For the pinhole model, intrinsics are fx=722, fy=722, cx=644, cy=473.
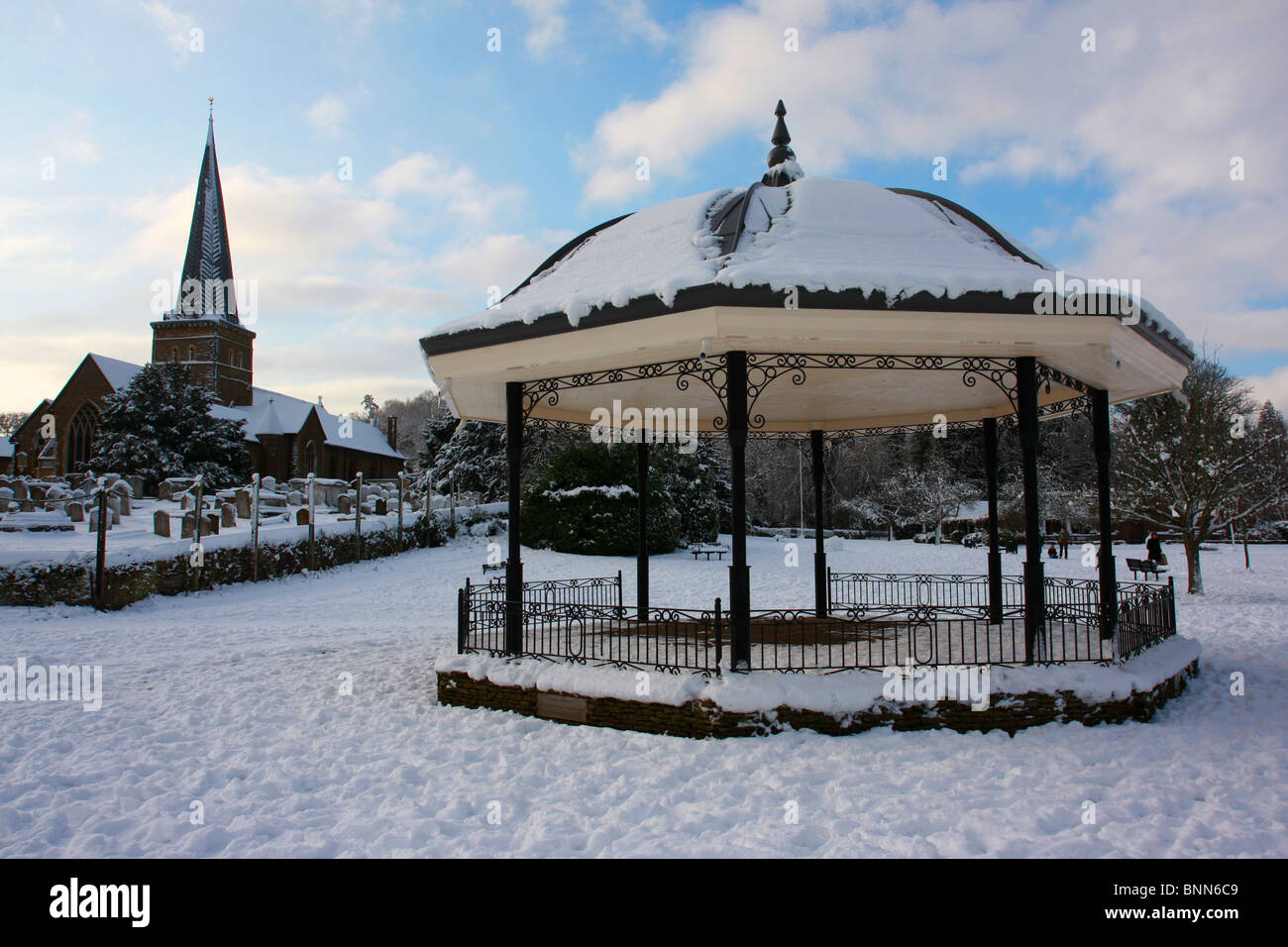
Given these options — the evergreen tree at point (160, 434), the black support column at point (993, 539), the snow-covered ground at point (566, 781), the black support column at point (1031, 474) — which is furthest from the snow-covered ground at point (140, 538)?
the black support column at point (1031, 474)

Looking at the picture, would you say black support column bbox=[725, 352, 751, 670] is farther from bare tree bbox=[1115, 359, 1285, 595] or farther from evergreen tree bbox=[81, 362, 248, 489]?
evergreen tree bbox=[81, 362, 248, 489]

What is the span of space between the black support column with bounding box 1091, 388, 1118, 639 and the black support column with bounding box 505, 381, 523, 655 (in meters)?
6.15

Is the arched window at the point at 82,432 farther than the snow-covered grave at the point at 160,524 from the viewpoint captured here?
Yes

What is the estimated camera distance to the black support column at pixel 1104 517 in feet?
25.4

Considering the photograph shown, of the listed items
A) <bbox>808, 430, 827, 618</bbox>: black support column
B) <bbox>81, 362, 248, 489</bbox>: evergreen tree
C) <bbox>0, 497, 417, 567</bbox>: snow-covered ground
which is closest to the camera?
<bbox>808, 430, 827, 618</bbox>: black support column

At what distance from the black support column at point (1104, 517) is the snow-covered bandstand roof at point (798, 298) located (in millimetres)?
357

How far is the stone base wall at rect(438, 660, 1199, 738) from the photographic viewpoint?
20.7 feet

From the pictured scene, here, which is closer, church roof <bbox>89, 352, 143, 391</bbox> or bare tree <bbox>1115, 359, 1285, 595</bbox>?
bare tree <bbox>1115, 359, 1285, 595</bbox>

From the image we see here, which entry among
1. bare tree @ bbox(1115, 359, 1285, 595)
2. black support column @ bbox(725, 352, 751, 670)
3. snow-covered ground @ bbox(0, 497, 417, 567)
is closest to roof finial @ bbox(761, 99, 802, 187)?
black support column @ bbox(725, 352, 751, 670)

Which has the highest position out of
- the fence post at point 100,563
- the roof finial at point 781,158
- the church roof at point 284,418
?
the church roof at point 284,418

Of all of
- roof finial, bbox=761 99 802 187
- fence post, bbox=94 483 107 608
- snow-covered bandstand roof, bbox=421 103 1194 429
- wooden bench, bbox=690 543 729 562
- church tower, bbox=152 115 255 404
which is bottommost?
wooden bench, bbox=690 543 729 562

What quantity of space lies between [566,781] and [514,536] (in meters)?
3.47

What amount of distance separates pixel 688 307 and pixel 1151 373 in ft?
18.5

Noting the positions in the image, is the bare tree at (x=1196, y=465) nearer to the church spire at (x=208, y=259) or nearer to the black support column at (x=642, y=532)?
the black support column at (x=642, y=532)
